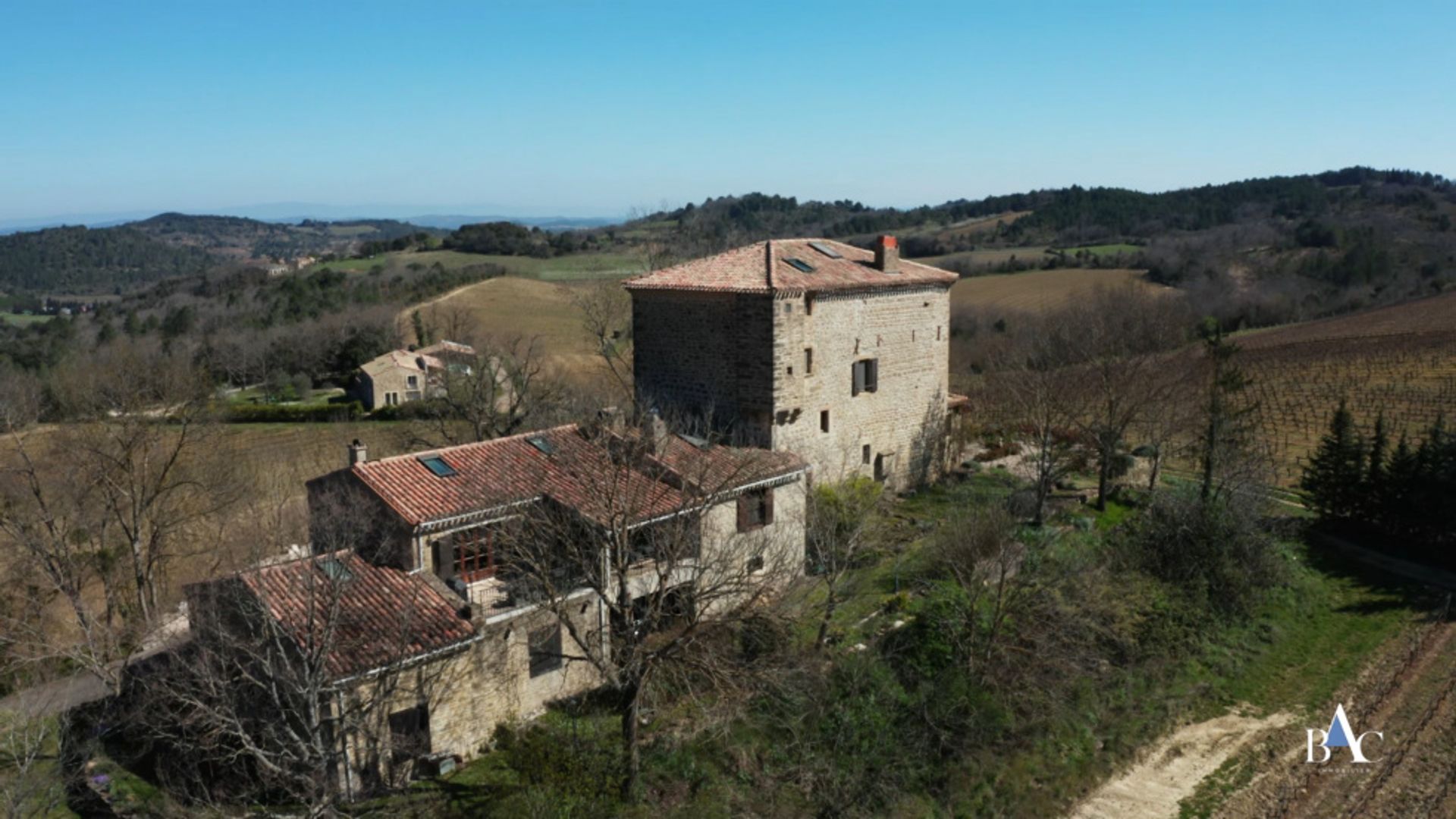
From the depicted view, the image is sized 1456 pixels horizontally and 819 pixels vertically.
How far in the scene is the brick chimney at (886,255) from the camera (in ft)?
96.4

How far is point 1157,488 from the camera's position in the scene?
102 ft

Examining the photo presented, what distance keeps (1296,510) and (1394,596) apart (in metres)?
6.97

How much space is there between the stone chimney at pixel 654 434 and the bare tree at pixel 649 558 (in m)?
0.04

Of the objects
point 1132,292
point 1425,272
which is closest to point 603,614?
point 1132,292

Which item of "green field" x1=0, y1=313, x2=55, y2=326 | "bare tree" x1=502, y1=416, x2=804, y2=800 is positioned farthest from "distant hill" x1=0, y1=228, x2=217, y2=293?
"bare tree" x1=502, y1=416, x2=804, y2=800

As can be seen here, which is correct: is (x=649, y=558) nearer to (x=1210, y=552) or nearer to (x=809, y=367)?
(x=809, y=367)

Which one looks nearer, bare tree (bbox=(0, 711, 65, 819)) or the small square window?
bare tree (bbox=(0, 711, 65, 819))

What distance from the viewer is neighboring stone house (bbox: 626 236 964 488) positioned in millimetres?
25812

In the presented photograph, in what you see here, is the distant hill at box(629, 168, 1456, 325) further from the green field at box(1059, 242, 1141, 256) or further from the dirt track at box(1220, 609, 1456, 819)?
the dirt track at box(1220, 609, 1456, 819)

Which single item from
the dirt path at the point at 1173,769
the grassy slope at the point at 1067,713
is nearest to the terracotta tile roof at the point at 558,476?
the grassy slope at the point at 1067,713

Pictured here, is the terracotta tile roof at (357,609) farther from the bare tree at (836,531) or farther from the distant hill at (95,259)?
the distant hill at (95,259)

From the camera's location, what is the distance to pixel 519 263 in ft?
344

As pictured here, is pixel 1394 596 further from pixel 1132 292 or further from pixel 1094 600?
pixel 1132 292

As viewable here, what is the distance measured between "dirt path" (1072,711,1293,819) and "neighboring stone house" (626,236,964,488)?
11.6 metres
